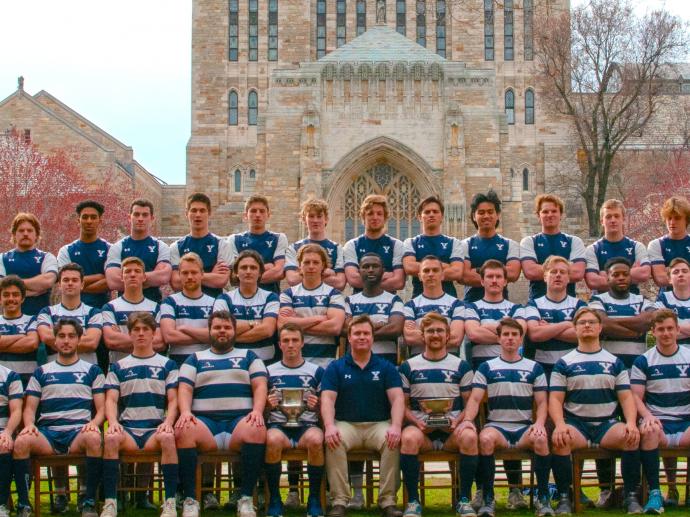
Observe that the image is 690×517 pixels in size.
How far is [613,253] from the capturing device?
33.6ft

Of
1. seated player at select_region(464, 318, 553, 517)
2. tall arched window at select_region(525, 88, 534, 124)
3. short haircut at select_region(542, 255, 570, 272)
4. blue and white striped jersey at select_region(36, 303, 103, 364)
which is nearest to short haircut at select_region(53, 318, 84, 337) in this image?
blue and white striped jersey at select_region(36, 303, 103, 364)

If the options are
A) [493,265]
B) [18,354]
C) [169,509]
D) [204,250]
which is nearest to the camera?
[169,509]

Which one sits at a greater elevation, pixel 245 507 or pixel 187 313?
pixel 187 313

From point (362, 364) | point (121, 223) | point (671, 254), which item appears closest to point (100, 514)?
point (362, 364)

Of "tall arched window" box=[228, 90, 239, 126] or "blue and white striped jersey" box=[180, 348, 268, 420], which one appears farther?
"tall arched window" box=[228, 90, 239, 126]

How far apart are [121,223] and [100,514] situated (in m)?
27.8

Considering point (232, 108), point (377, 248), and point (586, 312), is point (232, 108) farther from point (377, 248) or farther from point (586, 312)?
point (586, 312)

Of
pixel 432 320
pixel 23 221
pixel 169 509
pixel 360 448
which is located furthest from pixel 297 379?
pixel 23 221

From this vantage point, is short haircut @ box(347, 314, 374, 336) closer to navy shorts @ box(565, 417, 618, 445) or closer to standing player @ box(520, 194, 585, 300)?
navy shorts @ box(565, 417, 618, 445)

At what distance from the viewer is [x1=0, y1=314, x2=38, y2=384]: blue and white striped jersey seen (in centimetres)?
936

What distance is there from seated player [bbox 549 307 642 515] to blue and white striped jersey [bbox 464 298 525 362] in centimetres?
70

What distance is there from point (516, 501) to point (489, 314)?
5.46 feet

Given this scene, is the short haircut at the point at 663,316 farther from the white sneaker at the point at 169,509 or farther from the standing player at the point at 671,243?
the white sneaker at the point at 169,509

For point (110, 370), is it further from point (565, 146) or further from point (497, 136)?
point (565, 146)
